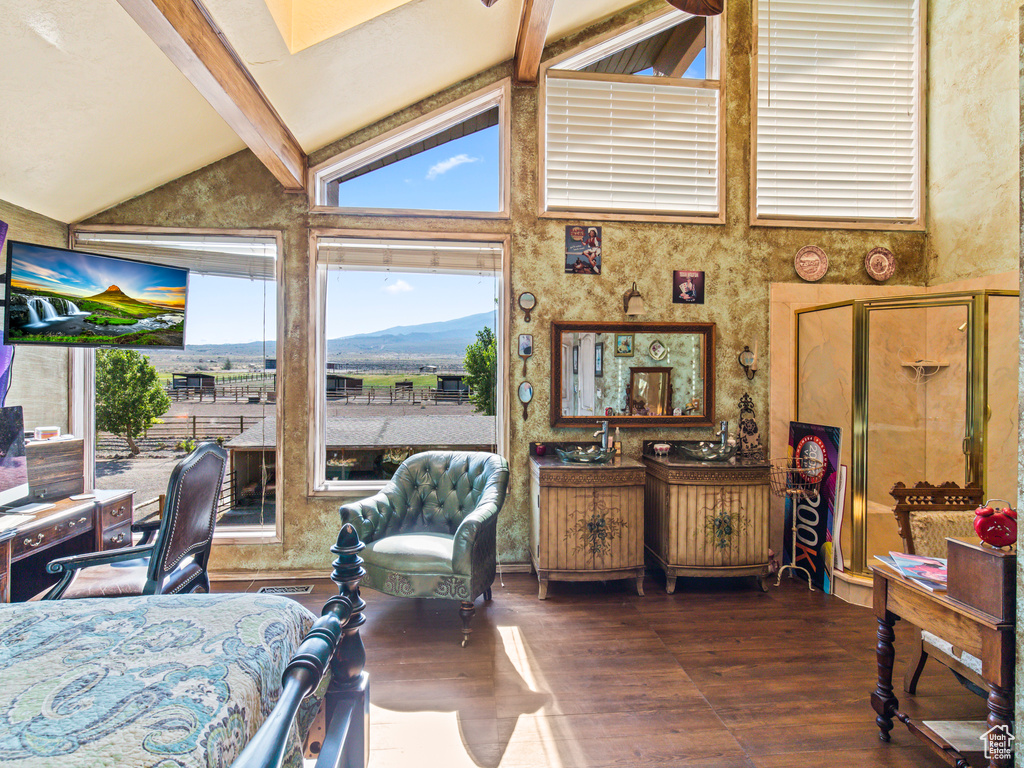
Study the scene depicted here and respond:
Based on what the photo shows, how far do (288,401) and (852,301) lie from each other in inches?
159

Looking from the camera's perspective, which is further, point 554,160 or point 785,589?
point 554,160

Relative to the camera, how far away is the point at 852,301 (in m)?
3.52

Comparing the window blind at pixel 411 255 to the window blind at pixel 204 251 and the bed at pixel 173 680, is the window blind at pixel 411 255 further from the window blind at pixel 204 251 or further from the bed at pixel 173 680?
the bed at pixel 173 680

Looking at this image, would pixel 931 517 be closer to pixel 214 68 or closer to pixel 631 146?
pixel 631 146

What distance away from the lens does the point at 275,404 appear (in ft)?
12.6

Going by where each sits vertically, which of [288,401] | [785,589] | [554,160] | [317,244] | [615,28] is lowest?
[785,589]

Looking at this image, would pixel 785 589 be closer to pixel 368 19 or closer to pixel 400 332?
pixel 400 332

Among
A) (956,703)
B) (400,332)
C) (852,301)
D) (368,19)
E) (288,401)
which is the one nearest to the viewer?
(956,703)

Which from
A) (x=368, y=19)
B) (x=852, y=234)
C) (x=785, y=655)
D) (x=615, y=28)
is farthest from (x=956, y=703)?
(x=615, y=28)

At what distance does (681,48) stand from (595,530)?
152 inches

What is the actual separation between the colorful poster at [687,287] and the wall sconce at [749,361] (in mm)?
526

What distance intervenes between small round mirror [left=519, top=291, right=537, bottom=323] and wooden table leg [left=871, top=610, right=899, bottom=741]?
8.98 feet

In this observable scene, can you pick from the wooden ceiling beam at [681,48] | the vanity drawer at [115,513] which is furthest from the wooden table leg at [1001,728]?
the wooden ceiling beam at [681,48]

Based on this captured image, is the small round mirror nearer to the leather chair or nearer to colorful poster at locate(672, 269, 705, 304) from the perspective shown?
colorful poster at locate(672, 269, 705, 304)
